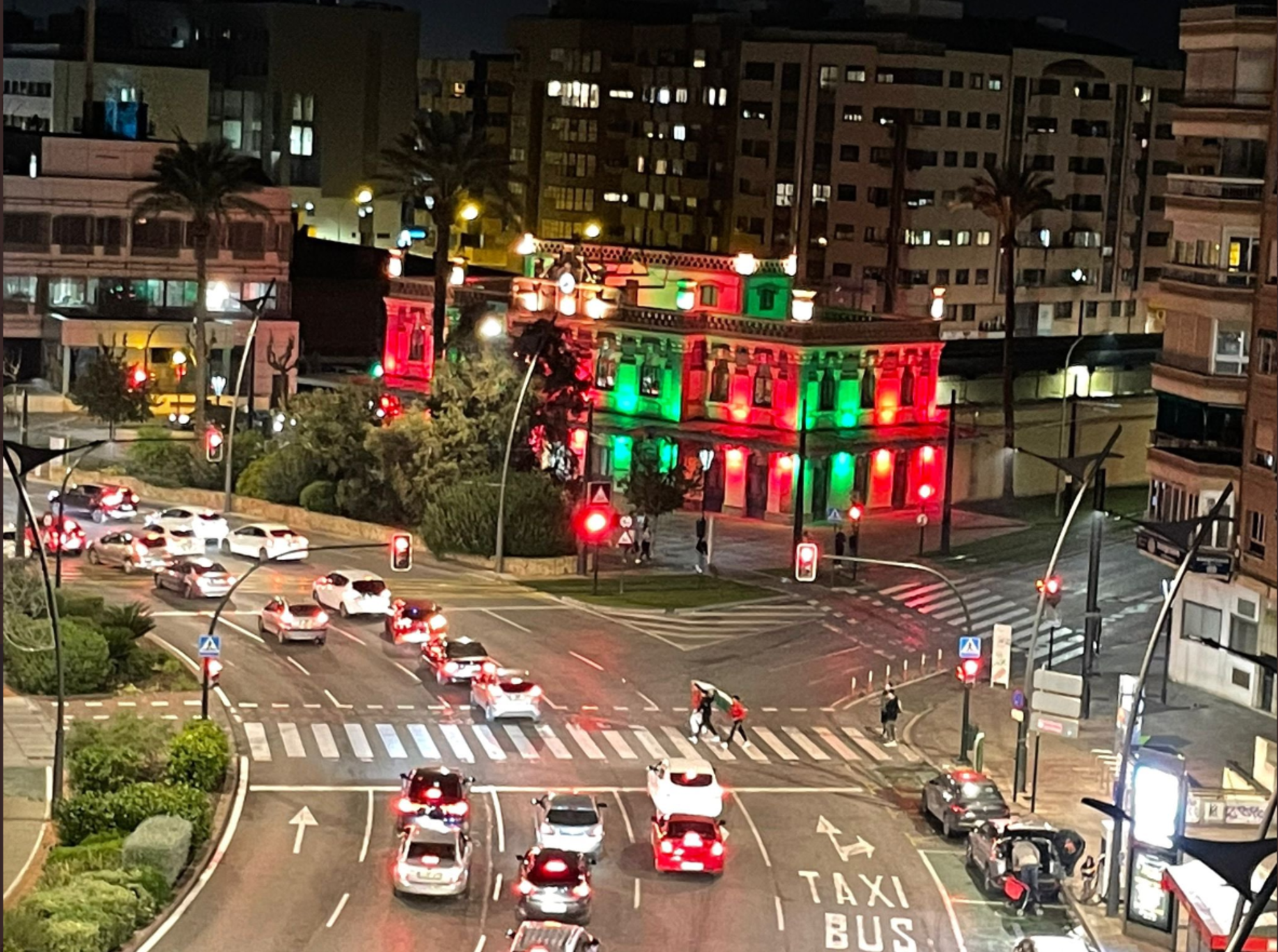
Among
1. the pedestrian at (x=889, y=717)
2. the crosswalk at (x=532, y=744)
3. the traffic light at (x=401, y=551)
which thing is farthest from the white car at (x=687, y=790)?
the traffic light at (x=401, y=551)

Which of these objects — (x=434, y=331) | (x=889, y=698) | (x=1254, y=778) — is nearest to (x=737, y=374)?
(x=434, y=331)

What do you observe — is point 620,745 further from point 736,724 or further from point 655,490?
point 655,490

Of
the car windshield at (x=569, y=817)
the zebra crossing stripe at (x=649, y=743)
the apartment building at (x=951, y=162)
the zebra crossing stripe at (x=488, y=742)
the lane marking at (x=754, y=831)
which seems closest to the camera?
the car windshield at (x=569, y=817)

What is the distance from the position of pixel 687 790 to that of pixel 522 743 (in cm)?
900

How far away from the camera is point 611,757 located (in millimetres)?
55656

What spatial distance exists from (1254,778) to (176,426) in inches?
2521

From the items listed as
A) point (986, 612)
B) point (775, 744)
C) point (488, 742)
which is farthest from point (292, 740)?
point (986, 612)

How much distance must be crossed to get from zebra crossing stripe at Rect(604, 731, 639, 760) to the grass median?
16488mm

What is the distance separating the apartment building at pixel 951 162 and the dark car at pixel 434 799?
285 ft

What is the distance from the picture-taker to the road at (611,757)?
42.6 metres

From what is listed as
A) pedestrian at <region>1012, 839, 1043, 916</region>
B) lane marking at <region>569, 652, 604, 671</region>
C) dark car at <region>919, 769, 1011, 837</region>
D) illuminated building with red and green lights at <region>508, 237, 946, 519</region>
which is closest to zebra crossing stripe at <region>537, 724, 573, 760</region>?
lane marking at <region>569, 652, 604, 671</region>

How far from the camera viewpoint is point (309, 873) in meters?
45.2

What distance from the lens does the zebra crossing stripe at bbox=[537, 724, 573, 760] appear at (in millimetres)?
55750

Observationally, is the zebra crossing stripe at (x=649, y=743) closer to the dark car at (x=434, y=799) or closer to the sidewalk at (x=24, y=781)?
the dark car at (x=434, y=799)
